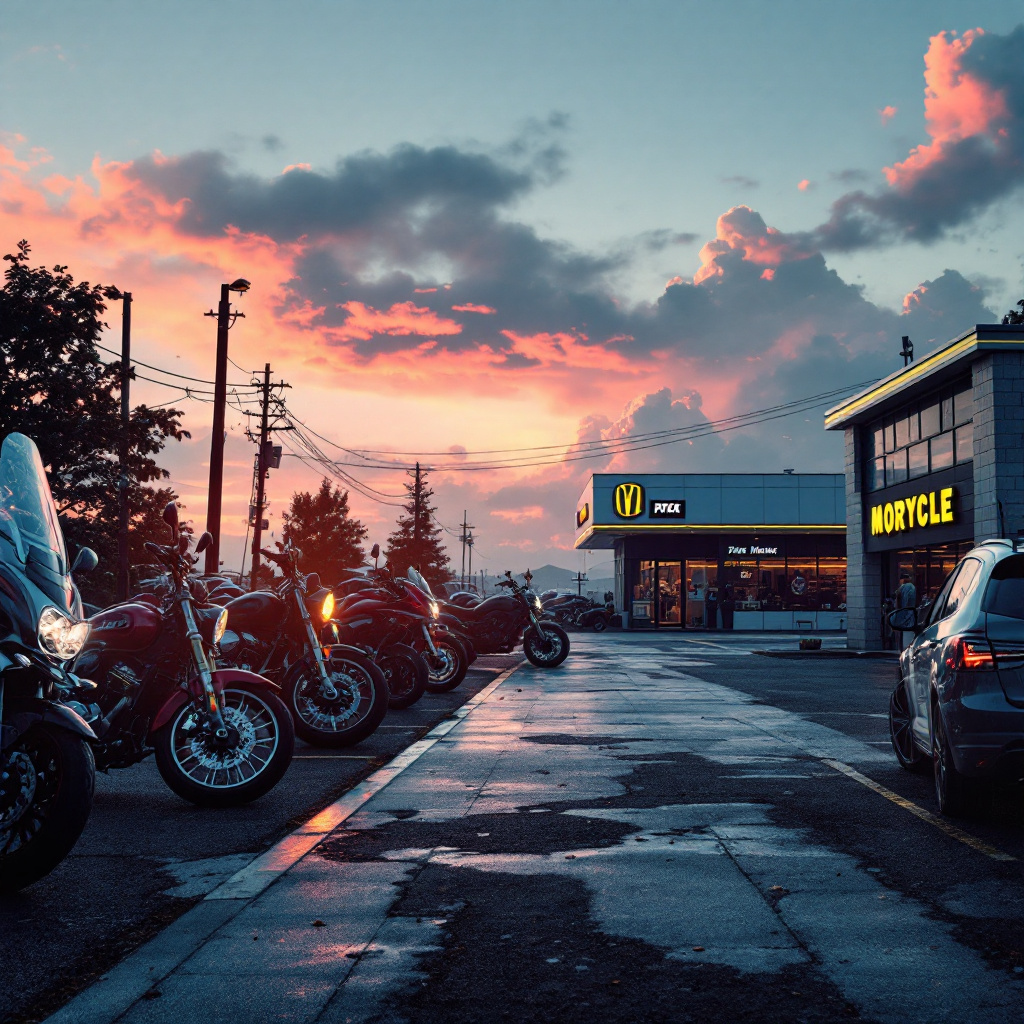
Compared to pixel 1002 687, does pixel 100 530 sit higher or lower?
higher

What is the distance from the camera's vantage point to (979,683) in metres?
6.39

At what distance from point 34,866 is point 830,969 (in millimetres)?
3047

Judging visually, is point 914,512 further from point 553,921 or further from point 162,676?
point 553,921

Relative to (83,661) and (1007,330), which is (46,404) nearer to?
(1007,330)

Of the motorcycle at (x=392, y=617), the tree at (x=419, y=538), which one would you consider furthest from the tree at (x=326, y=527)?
the motorcycle at (x=392, y=617)

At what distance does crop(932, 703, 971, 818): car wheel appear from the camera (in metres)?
6.60

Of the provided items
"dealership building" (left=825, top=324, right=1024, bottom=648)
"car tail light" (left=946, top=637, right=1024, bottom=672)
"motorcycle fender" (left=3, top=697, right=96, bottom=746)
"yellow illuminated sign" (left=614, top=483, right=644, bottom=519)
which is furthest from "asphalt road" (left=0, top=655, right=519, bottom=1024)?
"yellow illuminated sign" (left=614, top=483, right=644, bottom=519)

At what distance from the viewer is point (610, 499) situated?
54844mm

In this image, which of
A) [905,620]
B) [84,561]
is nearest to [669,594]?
[905,620]

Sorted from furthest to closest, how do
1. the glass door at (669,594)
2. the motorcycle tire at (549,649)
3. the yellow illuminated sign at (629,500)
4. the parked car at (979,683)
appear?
1. the glass door at (669,594)
2. the yellow illuminated sign at (629,500)
3. the motorcycle tire at (549,649)
4. the parked car at (979,683)

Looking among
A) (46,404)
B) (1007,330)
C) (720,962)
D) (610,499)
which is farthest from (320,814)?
(610,499)

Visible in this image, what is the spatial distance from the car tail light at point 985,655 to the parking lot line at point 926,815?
0.86 meters

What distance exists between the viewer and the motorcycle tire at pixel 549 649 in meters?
22.2

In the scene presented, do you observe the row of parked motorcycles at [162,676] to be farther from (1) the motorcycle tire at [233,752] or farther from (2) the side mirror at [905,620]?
(2) the side mirror at [905,620]
